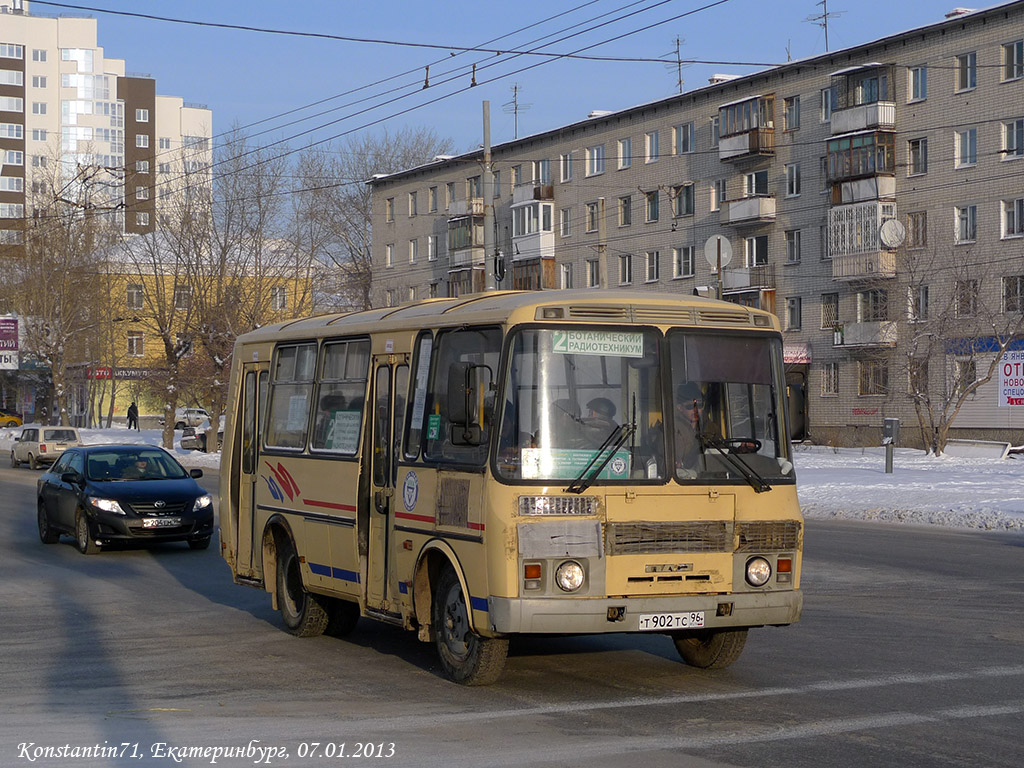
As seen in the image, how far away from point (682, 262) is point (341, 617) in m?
55.7

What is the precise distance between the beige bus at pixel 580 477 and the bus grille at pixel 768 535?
12mm

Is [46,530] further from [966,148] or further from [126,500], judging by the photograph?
[966,148]

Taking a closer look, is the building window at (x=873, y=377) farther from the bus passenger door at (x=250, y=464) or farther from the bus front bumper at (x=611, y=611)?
the bus front bumper at (x=611, y=611)

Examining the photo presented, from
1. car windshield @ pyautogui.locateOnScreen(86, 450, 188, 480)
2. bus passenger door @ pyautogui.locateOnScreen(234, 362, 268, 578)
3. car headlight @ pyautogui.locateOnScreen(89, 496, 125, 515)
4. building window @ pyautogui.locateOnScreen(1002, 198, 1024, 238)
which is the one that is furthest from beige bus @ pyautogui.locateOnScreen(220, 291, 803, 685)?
building window @ pyautogui.locateOnScreen(1002, 198, 1024, 238)

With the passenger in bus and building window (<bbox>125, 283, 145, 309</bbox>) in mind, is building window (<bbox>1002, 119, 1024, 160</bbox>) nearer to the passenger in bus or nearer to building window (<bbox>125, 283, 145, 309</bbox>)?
building window (<bbox>125, 283, 145, 309</bbox>)

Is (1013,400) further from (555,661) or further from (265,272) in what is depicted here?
(265,272)

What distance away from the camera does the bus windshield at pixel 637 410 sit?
8617mm

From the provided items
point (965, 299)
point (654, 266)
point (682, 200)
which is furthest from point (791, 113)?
point (965, 299)

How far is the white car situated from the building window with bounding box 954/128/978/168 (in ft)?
110

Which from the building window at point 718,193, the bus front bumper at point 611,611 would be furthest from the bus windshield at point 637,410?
the building window at point 718,193

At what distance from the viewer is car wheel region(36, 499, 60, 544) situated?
20547 mm

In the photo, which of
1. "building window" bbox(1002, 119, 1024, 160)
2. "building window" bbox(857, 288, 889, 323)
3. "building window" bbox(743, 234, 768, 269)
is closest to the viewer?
"building window" bbox(1002, 119, 1024, 160)

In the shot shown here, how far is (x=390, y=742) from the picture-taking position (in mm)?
7301

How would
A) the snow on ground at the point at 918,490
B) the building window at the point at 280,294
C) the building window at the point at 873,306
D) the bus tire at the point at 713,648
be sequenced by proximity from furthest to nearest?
the building window at the point at 873,306 → the building window at the point at 280,294 → the snow on ground at the point at 918,490 → the bus tire at the point at 713,648
